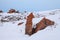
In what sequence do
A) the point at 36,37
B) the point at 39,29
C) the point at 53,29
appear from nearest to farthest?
the point at 36,37 → the point at 53,29 → the point at 39,29

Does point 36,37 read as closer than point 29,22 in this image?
Yes

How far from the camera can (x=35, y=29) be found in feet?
35.4

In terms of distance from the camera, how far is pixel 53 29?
9.76 meters

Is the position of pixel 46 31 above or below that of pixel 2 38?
above

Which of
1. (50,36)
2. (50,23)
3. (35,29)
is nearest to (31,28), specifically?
(35,29)

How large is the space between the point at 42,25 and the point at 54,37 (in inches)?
83.0

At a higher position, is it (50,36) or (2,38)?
(50,36)

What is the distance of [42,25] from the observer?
34.4 ft

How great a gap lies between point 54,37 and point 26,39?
1.62 meters

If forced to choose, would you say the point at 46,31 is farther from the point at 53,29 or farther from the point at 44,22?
the point at 44,22

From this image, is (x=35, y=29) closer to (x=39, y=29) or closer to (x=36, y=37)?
(x=39, y=29)

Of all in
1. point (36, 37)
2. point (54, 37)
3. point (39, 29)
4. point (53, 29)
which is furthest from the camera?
point (39, 29)

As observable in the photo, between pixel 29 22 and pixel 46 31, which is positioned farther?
pixel 29 22

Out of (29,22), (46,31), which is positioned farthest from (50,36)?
(29,22)
